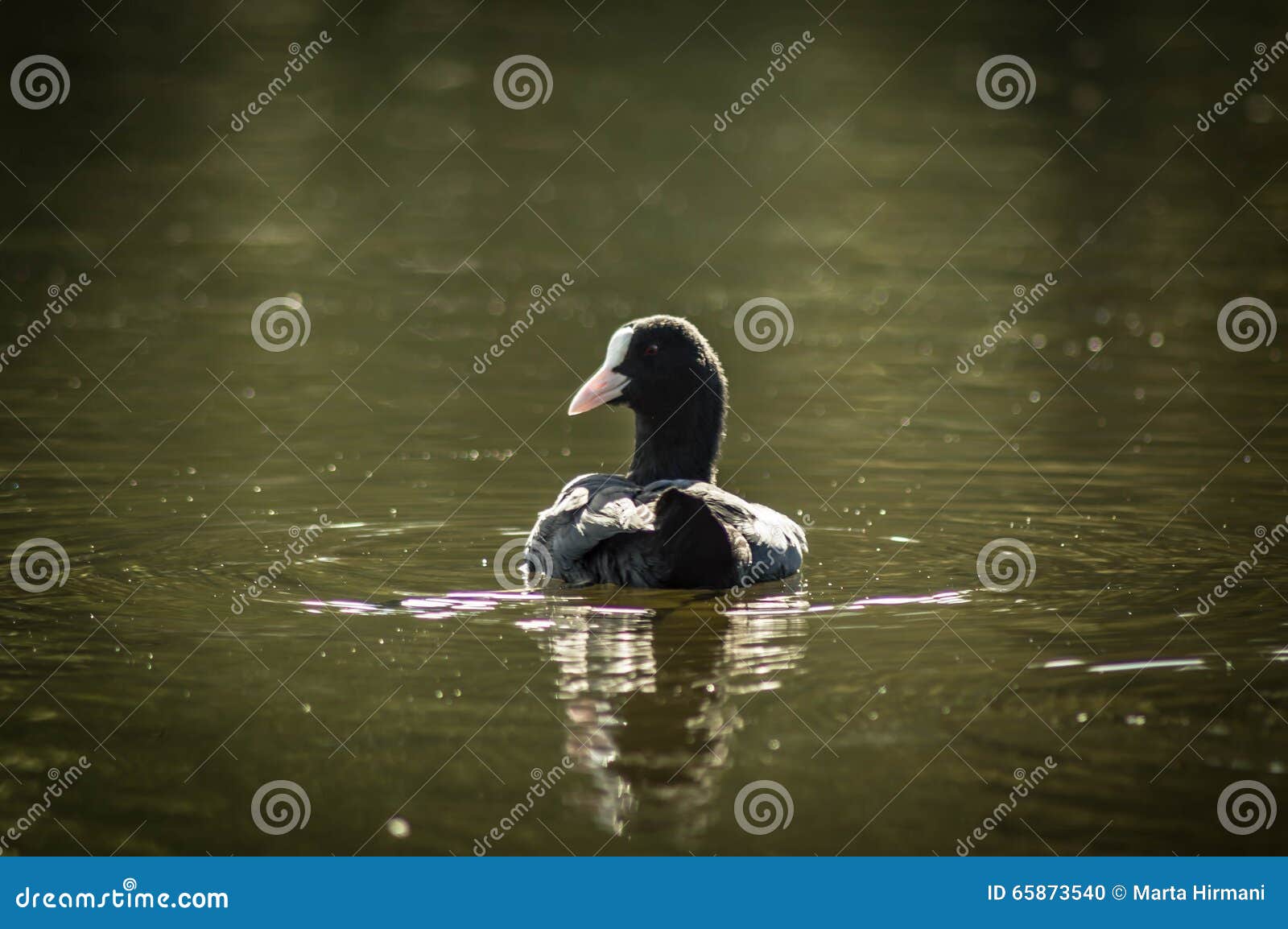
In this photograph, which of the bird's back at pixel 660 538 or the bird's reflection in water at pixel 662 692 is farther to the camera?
the bird's back at pixel 660 538

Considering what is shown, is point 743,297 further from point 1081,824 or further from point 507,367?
point 1081,824

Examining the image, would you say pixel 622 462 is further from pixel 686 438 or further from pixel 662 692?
pixel 662 692

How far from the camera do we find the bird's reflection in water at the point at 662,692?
20.0 feet

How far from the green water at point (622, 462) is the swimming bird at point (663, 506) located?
198mm

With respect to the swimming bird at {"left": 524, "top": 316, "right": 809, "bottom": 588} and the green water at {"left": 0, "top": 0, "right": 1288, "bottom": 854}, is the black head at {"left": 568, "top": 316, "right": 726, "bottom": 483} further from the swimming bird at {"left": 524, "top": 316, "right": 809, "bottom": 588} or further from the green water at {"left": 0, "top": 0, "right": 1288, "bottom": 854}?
the green water at {"left": 0, "top": 0, "right": 1288, "bottom": 854}

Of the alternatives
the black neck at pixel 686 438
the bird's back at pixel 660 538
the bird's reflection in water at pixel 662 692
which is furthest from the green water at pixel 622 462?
the black neck at pixel 686 438

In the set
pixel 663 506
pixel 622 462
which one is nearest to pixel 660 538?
pixel 663 506

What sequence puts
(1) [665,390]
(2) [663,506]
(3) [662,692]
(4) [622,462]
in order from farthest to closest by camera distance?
(4) [622,462] < (1) [665,390] < (2) [663,506] < (3) [662,692]

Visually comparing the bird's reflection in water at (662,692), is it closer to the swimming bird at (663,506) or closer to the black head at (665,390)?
the swimming bird at (663,506)

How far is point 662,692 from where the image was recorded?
7.18 m

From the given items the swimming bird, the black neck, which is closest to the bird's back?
the swimming bird

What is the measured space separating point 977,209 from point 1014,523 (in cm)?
1292

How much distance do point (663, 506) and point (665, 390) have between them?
1.52m

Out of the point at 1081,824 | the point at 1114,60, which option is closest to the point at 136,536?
the point at 1081,824
